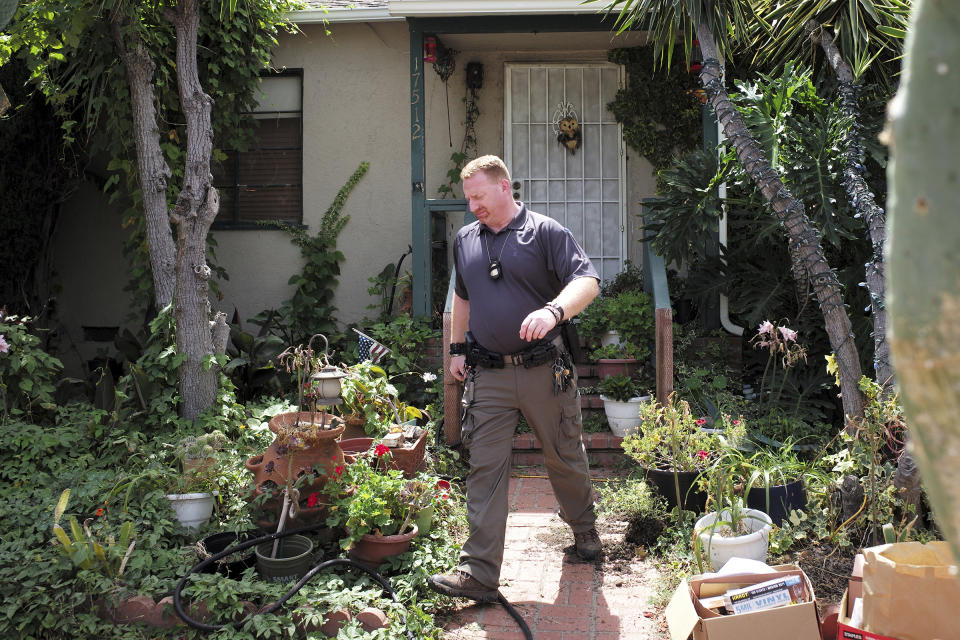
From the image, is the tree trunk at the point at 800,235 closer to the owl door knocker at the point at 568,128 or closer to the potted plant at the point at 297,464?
the potted plant at the point at 297,464

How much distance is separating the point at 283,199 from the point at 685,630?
7.23 metres

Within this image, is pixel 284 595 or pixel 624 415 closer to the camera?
pixel 284 595

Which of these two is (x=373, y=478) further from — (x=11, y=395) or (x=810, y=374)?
(x=810, y=374)

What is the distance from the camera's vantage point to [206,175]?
601 cm

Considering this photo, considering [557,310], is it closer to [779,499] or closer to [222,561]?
[779,499]

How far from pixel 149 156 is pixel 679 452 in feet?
15.2

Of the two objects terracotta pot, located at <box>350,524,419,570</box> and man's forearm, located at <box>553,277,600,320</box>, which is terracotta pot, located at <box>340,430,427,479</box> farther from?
man's forearm, located at <box>553,277,600,320</box>

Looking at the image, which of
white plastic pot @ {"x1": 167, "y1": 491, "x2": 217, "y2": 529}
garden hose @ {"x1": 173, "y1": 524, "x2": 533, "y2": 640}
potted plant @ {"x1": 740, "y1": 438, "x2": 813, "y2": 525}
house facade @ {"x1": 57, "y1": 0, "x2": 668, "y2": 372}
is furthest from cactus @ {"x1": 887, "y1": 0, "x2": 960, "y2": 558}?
house facade @ {"x1": 57, "y1": 0, "x2": 668, "y2": 372}

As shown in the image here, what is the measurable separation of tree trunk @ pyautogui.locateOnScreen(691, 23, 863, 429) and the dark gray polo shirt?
150 centimetres

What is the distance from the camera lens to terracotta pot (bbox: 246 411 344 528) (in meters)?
4.02

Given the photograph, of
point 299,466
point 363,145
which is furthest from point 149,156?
point 299,466

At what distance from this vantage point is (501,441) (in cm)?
383

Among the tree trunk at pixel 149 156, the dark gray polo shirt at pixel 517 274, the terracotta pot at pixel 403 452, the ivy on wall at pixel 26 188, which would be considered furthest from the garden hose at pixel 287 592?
the ivy on wall at pixel 26 188

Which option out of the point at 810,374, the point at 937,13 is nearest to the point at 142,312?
the point at 810,374
